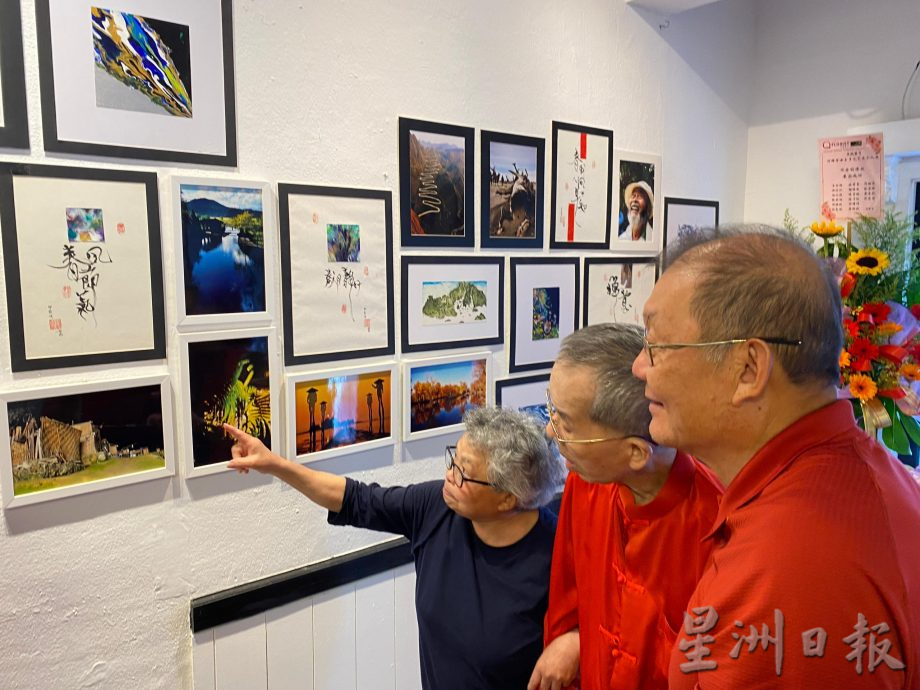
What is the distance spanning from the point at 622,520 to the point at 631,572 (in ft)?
0.28

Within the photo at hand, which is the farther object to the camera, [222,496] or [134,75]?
[222,496]

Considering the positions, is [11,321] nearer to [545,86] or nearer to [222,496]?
[222,496]

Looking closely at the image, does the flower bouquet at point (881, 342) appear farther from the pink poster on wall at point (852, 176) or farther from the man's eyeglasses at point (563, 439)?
the man's eyeglasses at point (563, 439)

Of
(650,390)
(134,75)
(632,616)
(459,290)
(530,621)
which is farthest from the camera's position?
(459,290)

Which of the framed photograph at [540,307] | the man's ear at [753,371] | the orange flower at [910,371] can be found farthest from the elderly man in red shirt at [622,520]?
the orange flower at [910,371]

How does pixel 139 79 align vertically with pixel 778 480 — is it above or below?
above

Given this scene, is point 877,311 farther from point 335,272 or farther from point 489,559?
point 335,272

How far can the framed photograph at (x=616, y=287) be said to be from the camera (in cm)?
222

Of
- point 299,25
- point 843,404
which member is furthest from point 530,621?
point 299,25

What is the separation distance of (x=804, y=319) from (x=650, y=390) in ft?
0.67

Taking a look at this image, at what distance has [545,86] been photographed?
201 centimetres

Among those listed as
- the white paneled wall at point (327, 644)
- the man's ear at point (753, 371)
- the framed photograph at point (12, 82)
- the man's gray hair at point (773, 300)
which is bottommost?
the white paneled wall at point (327, 644)

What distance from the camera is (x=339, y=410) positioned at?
167 centimetres

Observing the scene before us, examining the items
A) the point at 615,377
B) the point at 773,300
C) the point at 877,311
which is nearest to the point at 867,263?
the point at 877,311
